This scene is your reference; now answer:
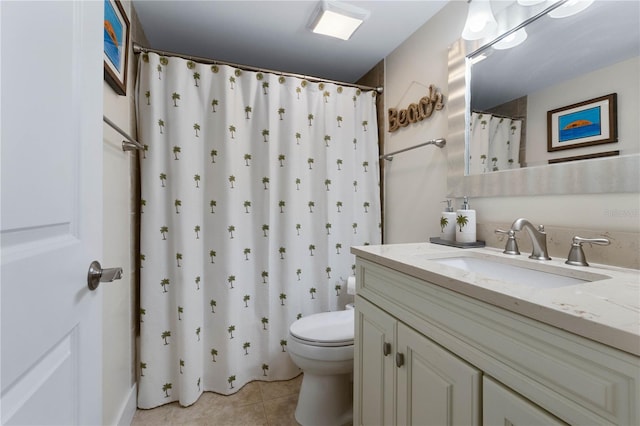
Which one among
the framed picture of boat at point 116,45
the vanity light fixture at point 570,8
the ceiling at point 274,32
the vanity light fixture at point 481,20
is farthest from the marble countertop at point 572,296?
the ceiling at point 274,32

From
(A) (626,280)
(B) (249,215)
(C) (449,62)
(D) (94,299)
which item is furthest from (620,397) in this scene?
(B) (249,215)

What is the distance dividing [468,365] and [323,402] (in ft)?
3.23

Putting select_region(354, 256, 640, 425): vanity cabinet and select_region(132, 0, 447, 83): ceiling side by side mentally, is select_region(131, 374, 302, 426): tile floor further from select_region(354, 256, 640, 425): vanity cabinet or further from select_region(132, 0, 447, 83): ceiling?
select_region(132, 0, 447, 83): ceiling

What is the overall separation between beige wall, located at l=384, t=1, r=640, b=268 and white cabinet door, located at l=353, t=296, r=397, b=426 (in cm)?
65

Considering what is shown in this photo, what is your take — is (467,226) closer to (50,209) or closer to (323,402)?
(323,402)

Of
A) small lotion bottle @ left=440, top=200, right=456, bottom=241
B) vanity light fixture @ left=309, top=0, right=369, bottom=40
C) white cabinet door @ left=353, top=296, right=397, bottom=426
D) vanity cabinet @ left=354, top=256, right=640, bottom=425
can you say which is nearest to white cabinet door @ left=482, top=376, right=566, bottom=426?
vanity cabinet @ left=354, top=256, right=640, bottom=425

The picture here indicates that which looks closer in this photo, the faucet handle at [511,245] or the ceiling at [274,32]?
the faucet handle at [511,245]

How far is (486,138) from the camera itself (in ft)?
4.21

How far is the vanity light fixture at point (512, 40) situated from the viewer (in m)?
1.13

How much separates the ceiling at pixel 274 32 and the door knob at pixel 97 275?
1.51m

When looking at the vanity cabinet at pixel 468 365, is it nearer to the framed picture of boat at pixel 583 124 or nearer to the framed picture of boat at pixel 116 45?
the framed picture of boat at pixel 583 124

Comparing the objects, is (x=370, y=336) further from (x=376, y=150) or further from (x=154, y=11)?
(x=154, y=11)

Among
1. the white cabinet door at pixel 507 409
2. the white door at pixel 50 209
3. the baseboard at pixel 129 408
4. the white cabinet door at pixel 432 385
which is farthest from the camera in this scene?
the baseboard at pixel 129 408

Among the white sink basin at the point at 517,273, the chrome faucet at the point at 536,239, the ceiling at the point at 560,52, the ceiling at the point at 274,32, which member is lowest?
the white sink basin at the point at 517,273
